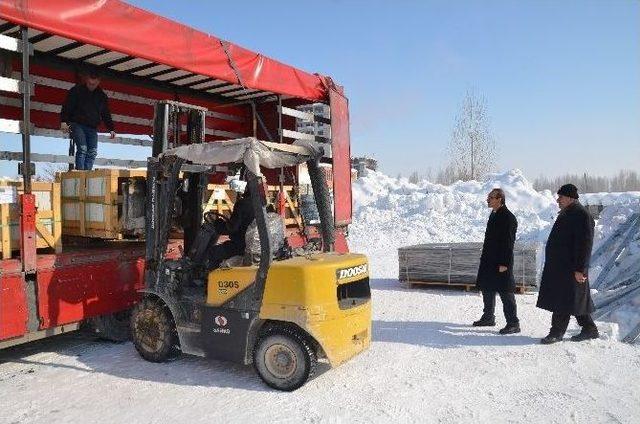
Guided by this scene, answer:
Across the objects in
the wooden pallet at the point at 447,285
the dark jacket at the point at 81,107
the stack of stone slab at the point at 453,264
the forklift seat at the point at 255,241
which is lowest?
the wooden pallet at the point at 447,285

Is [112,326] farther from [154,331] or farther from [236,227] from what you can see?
[236,227]

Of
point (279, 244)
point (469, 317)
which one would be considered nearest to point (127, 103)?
point (279, 244)

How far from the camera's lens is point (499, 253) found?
21.3ft

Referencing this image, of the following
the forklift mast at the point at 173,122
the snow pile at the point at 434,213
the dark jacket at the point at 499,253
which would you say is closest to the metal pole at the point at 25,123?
the forklift mast at the point at 173,122

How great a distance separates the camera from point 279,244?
481cm

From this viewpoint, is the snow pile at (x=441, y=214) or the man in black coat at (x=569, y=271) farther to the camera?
the snow pile at (x=441, y=214)

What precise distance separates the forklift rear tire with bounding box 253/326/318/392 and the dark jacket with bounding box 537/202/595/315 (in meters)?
2.97

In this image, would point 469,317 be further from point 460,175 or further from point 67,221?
point 460,175

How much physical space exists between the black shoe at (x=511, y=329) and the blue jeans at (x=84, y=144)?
18.6 ft

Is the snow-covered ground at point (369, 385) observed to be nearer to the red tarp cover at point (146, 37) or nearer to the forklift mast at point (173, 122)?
the forklift mast at point (173, 122)

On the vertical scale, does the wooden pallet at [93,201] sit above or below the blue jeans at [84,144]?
below

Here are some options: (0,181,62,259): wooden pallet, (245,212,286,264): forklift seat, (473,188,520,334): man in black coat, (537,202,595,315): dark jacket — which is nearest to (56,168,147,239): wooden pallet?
(0,181,62,259): wooden pallet

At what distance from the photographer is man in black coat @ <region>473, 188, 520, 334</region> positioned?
20.7 ft

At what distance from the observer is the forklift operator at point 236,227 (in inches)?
190
